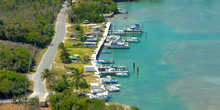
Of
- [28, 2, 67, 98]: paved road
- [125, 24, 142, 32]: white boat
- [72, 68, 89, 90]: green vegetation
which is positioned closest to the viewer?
[28, 2, 67, 98]: paved road

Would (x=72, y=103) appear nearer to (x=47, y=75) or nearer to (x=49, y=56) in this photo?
(x=47, y=75)

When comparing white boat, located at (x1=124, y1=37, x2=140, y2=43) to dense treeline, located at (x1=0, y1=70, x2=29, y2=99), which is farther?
white boat, located at (x1=124, y1=37, x2=140, y2=43)

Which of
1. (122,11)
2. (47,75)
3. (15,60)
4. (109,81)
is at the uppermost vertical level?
(122,11)

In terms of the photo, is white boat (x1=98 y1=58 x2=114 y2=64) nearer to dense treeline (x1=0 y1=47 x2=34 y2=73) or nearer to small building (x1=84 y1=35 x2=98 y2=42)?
small building (x1=84 y1=35 x2=98 y2=42)

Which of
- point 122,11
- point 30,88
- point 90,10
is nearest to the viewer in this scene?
point 30,88

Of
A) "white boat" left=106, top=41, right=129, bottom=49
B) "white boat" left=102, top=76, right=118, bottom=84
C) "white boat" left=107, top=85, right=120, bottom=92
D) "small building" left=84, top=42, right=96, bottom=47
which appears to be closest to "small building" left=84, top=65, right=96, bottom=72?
"white boat" left=102, top=76, right=118, bottom=84

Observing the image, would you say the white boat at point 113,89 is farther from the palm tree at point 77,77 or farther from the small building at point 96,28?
the small building at point 96,28

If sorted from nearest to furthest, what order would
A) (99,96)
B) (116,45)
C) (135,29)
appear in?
(99,96)
(116,45)
(135,29)

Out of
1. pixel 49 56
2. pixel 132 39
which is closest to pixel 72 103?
pixel 49 56
